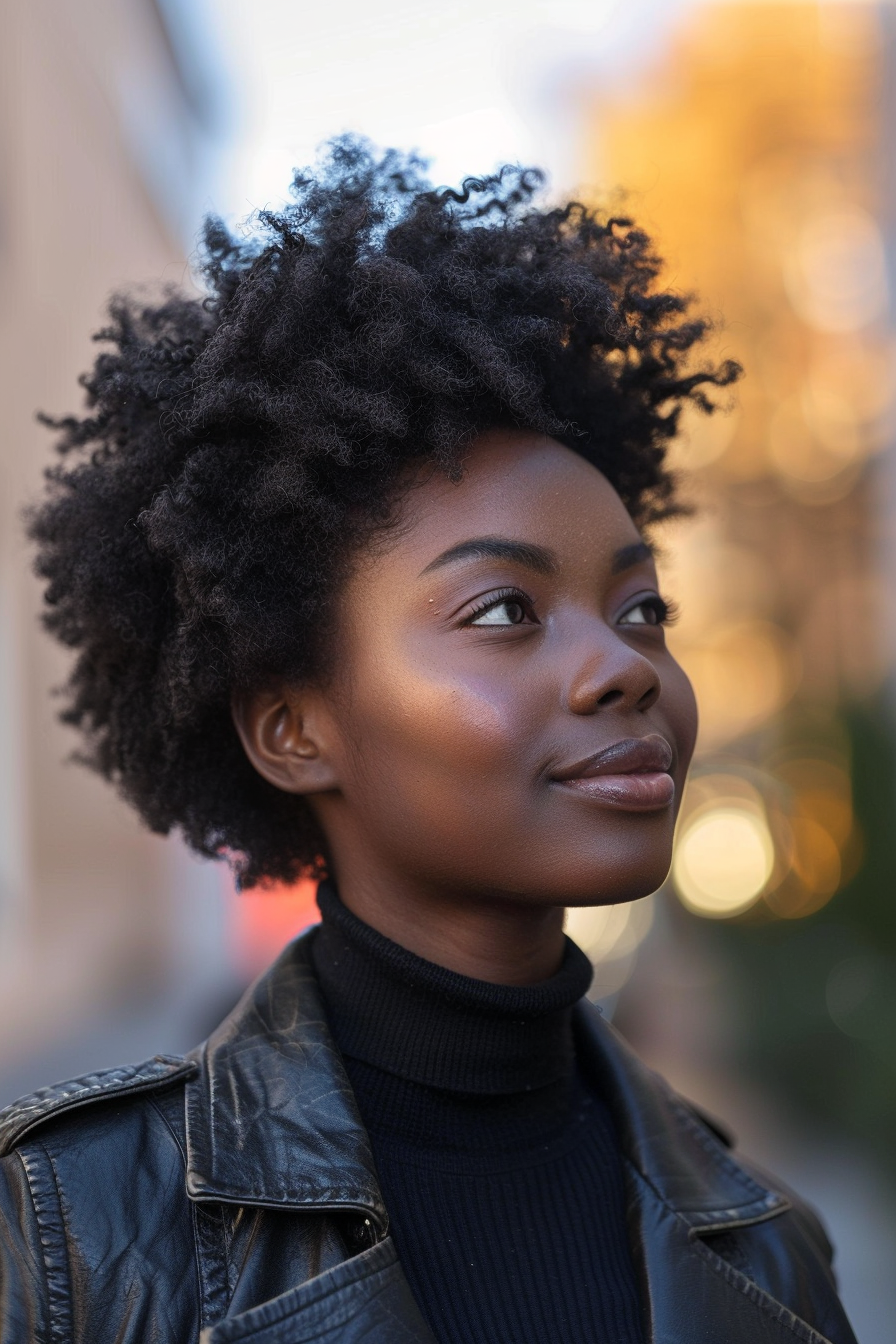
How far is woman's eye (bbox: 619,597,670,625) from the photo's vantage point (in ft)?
7.62

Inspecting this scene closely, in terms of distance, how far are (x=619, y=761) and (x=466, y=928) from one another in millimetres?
409

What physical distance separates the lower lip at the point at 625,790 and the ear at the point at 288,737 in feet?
1.56

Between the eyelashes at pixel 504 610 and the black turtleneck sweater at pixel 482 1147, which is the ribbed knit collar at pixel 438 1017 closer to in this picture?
the black turtleneck sweater at pixel 482 1147

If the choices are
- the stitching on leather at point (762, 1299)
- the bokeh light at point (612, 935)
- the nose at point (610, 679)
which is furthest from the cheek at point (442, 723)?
the bokeh light at point (612, 935)

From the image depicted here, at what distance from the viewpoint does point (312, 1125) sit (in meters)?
2.01

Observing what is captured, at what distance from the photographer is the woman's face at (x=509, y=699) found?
205 centimetres

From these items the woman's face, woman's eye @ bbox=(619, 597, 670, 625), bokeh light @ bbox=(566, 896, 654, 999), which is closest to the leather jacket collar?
the woman's face

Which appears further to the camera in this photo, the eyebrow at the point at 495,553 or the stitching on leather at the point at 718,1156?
the stitching on leather at the point at 718,1156

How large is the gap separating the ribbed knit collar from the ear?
0.80 ft

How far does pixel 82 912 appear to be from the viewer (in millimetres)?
10609

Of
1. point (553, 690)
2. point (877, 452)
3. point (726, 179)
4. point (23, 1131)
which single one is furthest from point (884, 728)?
point (726, 179)

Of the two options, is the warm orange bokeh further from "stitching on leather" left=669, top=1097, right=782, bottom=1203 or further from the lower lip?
the lower lip

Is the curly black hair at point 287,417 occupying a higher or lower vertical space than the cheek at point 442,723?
higher

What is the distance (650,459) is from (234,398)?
0.94 m
